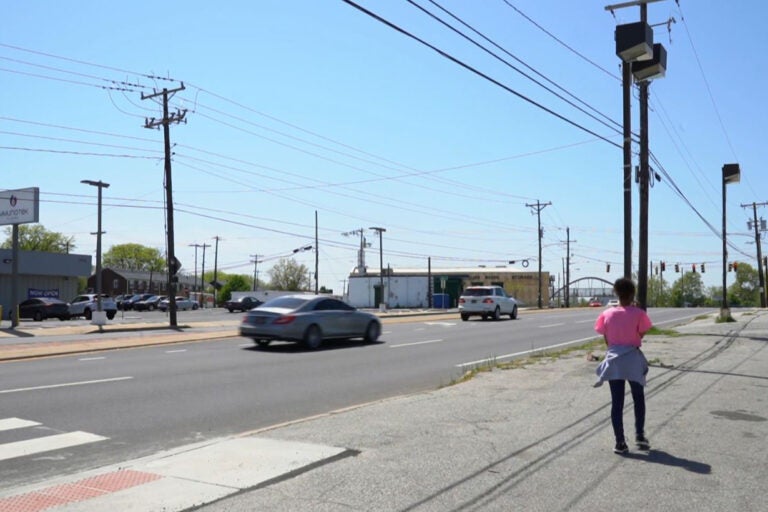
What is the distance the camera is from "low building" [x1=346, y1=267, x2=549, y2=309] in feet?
306

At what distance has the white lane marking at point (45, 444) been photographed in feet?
23.2

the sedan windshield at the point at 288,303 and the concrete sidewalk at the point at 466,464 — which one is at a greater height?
the sedan windshield at the point at 288,303

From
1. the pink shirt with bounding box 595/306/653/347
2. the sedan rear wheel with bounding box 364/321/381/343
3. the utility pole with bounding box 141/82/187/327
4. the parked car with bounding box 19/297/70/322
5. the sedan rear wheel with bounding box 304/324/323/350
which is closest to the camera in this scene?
the pink shirt with bounding box 595/306/653/347

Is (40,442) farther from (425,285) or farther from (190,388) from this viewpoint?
(425,285)

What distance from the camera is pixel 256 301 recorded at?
203 ft

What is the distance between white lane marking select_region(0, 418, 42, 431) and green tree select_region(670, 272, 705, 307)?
5441 inches

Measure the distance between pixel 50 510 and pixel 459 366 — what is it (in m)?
10.9

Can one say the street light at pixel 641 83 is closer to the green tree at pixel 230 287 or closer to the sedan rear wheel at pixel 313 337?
the sedan rear wheel at pixel 313 337

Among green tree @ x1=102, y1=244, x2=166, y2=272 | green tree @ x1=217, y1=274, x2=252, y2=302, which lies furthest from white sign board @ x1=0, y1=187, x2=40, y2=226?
green tree @ x1=102, y1=244, x2=166, y2=272

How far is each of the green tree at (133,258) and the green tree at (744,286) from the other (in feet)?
383

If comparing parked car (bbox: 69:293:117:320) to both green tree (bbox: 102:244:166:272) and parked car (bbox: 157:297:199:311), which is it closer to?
parked car (bbox: 157:297:199:311)

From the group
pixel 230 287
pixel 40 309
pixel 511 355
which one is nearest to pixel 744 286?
Result: pixel 230 287

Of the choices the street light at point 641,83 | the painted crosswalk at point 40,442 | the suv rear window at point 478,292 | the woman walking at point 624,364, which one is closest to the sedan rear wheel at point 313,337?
the street light at point 641,83

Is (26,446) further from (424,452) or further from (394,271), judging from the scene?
(394,271)
